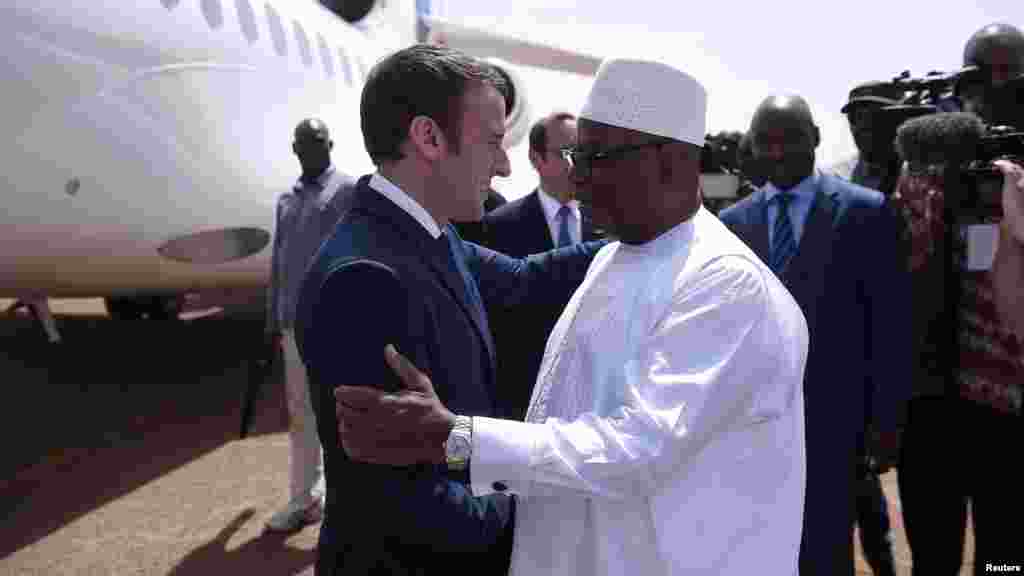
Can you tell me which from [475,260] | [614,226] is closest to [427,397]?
[614,226]

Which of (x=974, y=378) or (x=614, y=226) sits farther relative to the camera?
(x=974, y=378)

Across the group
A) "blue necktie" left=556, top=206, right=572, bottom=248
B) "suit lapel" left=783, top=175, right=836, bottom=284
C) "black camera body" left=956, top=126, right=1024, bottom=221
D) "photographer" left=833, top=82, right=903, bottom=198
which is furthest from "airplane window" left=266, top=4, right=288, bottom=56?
"black camera body" left=956, top=126, right=1024, bottom=221

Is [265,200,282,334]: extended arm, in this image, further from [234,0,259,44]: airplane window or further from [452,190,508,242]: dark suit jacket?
[234,0,259,44]: airplane window

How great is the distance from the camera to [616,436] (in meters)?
1.40

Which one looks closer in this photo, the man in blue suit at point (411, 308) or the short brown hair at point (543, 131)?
the man in blue suit at point (411, 308)

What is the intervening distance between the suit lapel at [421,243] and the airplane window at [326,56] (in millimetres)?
8178

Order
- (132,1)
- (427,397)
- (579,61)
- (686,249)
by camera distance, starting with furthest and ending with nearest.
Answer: (579,61) < (132,1) < (686,249) < (427,397)

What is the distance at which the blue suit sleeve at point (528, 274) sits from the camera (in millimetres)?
2248

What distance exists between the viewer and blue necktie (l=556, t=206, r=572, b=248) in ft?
12.1

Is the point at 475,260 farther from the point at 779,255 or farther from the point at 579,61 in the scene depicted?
the point at 579,61

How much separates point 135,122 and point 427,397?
17.2 ft

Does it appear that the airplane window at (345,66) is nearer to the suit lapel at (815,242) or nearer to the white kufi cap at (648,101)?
the suit lapel at (815,242)

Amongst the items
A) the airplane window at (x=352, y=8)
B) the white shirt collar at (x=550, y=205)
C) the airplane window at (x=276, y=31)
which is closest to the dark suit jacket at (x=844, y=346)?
the white shirt collar at (x=550, y=205)

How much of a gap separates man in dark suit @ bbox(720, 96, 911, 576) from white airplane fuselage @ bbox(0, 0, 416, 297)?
4.17 metres
